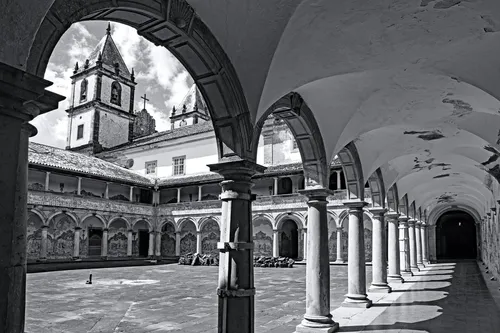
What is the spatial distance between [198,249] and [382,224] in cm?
2229

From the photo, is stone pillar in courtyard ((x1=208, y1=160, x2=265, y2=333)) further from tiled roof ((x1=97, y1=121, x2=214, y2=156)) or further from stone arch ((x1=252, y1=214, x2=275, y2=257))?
tiled roof ((x1=97, y1=121, x2=214, y2=156))

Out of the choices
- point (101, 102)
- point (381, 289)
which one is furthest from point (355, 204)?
point (101, 102)

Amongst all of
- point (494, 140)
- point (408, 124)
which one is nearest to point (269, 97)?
point (408, 124)

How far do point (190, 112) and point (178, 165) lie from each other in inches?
576

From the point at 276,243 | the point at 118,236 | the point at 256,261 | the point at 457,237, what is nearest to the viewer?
the point at 256,261

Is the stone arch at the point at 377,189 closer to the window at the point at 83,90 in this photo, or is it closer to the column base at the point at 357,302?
the column base at the point at 357,302

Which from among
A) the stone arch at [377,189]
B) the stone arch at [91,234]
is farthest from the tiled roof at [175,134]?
the stone arch at [377,189]

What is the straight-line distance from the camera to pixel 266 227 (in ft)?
104

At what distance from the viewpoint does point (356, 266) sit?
9.65m

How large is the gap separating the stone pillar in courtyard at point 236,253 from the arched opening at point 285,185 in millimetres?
27555

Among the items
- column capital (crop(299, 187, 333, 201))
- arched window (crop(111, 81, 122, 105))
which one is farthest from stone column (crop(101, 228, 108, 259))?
column capital (crop(299, 187, 333, 201))

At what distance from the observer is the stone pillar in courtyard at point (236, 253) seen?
4781mm

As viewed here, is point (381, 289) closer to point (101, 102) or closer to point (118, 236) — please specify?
point (118, 236)

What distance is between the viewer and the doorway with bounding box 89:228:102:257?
30859 millimetres
